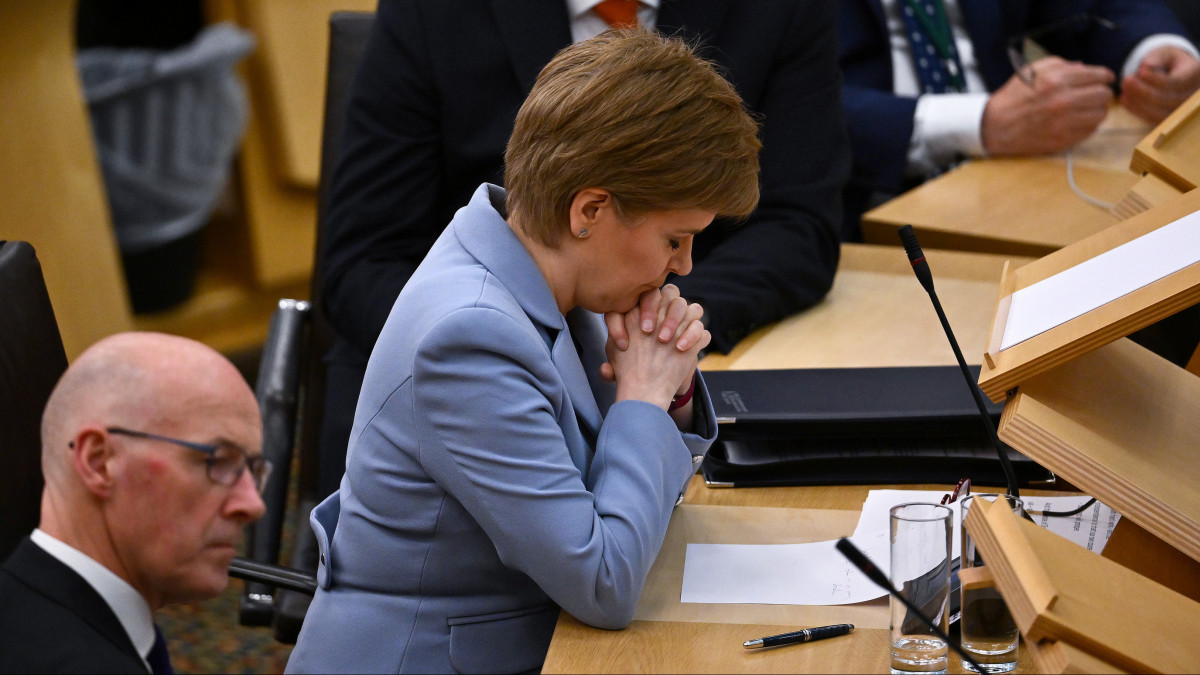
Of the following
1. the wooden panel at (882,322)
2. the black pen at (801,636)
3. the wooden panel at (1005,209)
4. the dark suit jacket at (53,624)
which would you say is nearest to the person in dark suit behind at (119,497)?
the dark suit jacket at (53,624)

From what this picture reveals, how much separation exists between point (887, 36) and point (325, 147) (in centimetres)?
117

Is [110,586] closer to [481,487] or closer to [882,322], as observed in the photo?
[481,487]

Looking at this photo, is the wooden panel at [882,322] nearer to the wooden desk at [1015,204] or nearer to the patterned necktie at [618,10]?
the wooden desk at [1015,204]

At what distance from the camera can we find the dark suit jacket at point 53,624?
84 cm

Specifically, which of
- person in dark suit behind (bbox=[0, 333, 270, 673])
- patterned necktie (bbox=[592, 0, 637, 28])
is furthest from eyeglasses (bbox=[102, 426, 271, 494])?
patterned necktie (bbox=[592, 0, 637, 28])

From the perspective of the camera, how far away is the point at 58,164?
2893 millimetres

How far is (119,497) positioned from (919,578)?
593mm

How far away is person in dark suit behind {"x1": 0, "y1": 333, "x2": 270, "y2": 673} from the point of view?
86 cm

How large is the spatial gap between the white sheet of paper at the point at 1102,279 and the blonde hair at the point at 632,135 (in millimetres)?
279

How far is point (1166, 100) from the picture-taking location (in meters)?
2.37

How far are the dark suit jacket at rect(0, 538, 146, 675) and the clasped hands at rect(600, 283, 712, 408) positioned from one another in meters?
0.48

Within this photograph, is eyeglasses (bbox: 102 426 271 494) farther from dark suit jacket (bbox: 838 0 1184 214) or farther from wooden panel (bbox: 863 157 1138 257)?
dark suit jacket (bbox: 838 0 1184 214)

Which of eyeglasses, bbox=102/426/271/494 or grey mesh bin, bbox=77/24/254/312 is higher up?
eyeglasses, bbox=102/426/271/494

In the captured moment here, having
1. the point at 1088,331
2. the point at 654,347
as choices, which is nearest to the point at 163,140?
the point at 654,347
